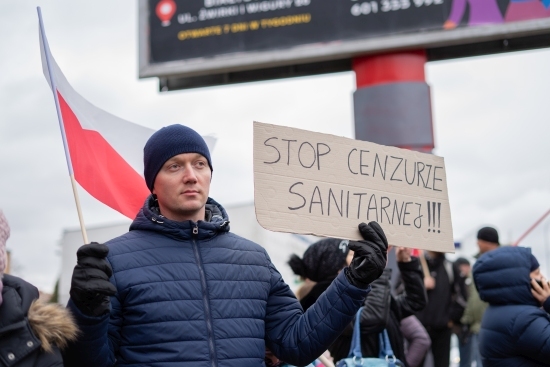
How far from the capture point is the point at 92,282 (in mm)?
2100

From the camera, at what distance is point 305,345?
2568 millimetres

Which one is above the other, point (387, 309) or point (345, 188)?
point (345, 188)

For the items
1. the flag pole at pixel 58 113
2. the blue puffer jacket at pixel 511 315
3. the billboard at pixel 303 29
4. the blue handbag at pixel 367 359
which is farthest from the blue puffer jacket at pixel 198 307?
the billboard at pixel 303 29

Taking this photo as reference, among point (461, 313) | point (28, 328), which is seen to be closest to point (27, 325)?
point (28, 328)

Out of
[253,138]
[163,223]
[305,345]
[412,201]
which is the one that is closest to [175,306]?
[163,223]

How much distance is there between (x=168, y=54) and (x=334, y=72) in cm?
226

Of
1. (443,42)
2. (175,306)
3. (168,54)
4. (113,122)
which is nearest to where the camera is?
(175,306)

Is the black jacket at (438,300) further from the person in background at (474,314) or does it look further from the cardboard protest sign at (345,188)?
the cardboard protest sign at (345,188)

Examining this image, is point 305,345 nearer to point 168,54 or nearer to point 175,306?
point 175,306

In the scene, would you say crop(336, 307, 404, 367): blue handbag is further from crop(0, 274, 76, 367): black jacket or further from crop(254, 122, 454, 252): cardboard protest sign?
crop(0, 274, 76, 367): black jacket

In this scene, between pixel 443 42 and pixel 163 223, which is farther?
pixel 443 42

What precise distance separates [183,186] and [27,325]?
675 mm

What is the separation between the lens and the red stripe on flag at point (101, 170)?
3.46 metres

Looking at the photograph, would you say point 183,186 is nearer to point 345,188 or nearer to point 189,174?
point 189,174
